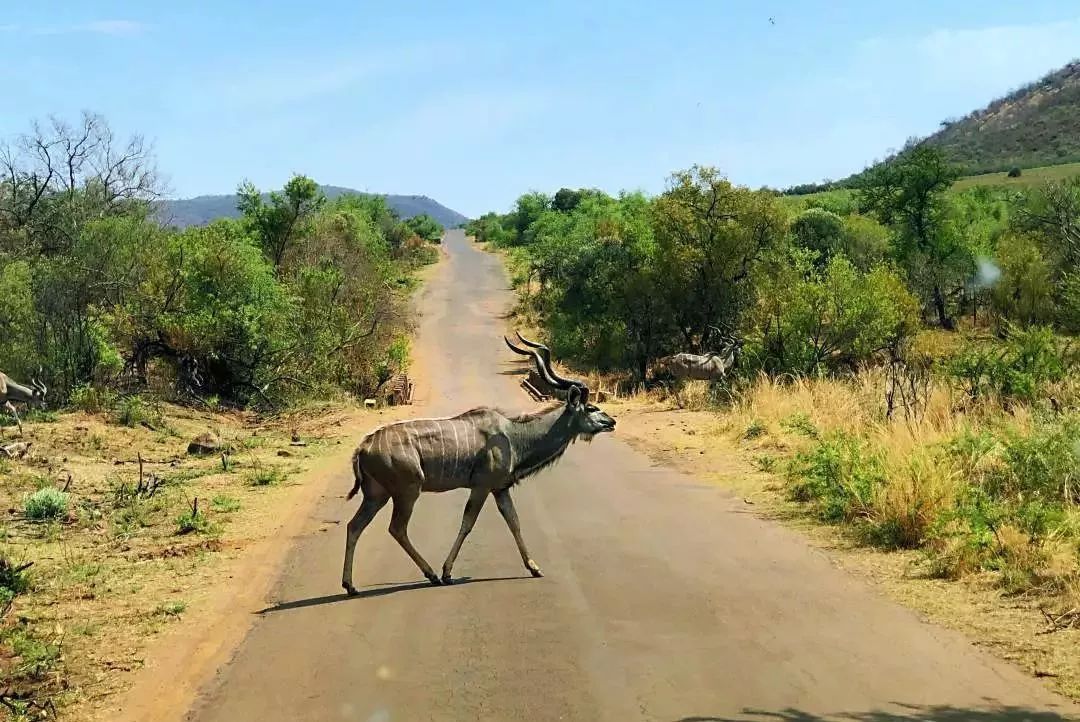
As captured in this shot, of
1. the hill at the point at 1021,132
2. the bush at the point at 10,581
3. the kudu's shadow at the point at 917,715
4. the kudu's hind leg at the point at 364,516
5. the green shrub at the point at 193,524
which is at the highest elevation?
the hill at the point at 1021,132

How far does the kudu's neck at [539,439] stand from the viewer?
34.5 feet

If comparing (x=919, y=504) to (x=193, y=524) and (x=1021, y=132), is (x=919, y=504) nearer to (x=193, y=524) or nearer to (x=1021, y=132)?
(x=193, y=524)

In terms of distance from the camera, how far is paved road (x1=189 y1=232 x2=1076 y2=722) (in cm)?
656

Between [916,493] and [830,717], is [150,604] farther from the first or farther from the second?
[916,493]

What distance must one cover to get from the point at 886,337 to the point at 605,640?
17784 mm

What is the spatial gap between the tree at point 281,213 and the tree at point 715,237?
14.3m

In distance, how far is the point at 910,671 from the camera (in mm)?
7055

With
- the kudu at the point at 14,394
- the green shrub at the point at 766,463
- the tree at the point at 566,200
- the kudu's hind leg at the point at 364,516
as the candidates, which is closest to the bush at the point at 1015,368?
the green shrub at the point at 766,463

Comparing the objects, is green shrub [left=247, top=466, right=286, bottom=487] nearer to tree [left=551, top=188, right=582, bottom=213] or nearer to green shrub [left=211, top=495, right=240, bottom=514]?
green shrub [left=211, top=495, right=240, bottom=514]

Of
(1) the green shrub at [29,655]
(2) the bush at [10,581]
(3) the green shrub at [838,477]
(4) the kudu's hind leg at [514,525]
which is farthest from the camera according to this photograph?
(3) the green shrub at [838,477]

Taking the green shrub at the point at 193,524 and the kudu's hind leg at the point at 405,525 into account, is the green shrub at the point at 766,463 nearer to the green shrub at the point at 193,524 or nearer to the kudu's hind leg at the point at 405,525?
the kudu's hind leg at the point at 405,525

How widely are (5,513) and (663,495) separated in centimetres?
871

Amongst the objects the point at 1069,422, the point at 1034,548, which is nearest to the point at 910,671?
the point at 1034,548

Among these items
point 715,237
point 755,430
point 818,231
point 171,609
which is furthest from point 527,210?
point 171,609
